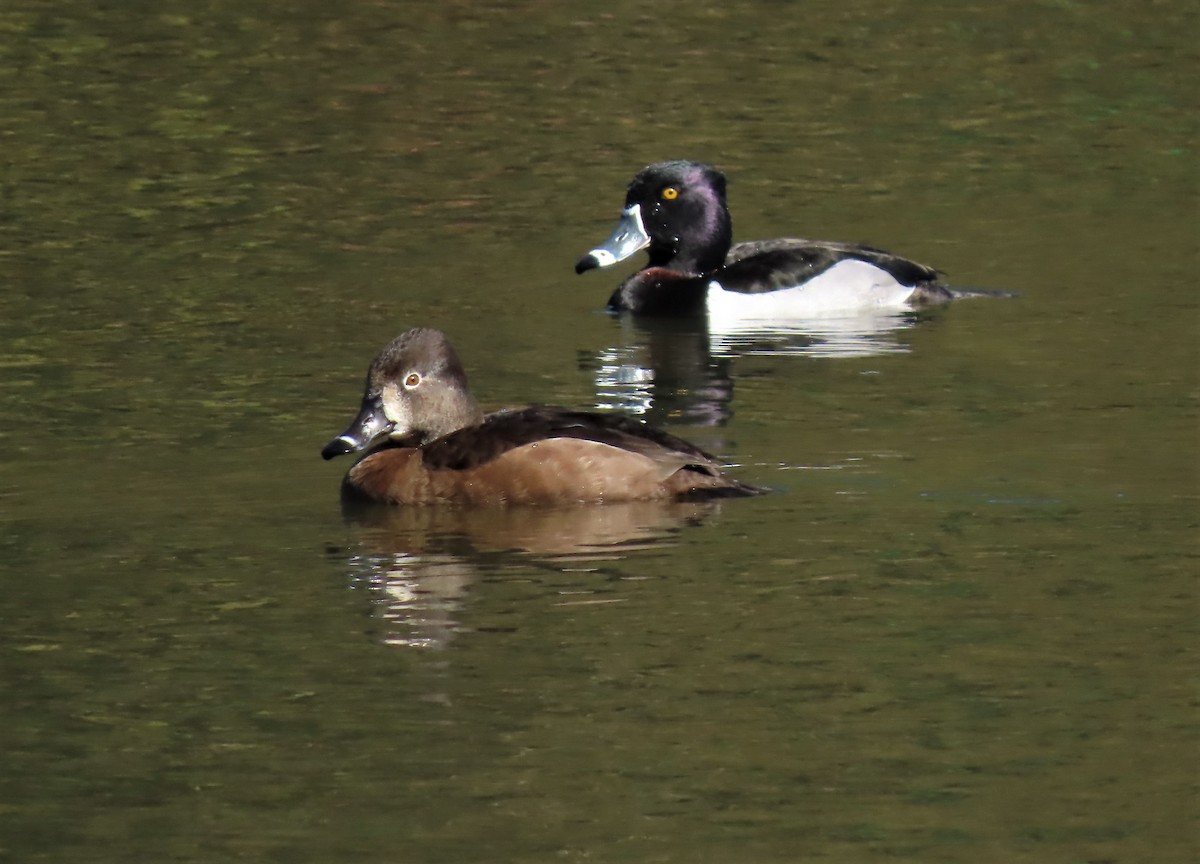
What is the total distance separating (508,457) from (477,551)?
2.59ft

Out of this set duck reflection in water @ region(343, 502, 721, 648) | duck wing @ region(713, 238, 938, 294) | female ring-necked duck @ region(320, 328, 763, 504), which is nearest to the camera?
duck reflection in water @ region(343, 502, 721, 648)

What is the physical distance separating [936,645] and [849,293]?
800 cm

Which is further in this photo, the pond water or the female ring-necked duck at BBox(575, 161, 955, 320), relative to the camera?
the female ring-necked duck at BBox(575, 161, 955, 320)

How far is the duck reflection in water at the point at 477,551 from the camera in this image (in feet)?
29.6

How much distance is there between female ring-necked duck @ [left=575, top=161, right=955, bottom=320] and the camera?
16.2 metres

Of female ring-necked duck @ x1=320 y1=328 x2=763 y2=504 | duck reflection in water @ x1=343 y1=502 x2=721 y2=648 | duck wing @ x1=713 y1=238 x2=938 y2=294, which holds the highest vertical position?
duck wing @ x1=713 y1=238 x2=938 y2=294

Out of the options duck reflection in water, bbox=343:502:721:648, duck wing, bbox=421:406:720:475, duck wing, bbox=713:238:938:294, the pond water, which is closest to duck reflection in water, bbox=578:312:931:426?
the pond water

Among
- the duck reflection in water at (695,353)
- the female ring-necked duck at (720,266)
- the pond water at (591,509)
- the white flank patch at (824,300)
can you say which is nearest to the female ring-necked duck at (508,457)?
the pond water at (591,509)

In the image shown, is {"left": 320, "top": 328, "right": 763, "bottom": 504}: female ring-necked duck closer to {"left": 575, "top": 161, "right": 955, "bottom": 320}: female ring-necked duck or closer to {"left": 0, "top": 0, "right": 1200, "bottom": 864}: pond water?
{"left": 0, "top": 0, "right": 1200, "bottom": 864}: pond water

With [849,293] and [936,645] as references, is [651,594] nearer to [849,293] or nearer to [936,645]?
[936,645]

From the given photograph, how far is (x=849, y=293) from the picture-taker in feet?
Result: 53.4

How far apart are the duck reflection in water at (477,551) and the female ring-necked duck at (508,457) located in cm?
7

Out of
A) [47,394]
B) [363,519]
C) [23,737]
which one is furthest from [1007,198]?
[23,737]

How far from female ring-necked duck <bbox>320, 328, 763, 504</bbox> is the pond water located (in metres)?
0.17
